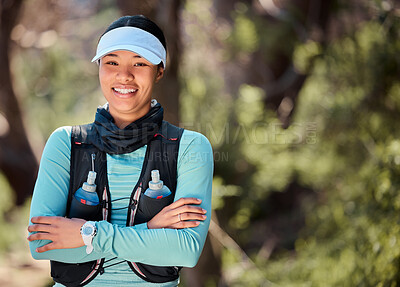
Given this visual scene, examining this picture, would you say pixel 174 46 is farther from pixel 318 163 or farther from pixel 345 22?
pixel 345 22

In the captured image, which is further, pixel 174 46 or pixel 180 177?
pixel 174 46

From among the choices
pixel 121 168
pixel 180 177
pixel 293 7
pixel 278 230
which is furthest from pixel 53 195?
pixel 278 230

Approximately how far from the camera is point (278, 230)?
17.4 feet

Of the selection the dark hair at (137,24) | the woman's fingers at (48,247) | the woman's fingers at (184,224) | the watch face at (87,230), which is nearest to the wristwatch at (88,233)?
the watch face at (87,230)

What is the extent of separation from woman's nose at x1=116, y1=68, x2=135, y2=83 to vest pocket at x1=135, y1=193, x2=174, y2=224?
1.19 feet

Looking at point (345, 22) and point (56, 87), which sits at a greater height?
point (345, 22)

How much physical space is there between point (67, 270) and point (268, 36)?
3497mm

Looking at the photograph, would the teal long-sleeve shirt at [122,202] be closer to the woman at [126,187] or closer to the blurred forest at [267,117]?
the woman at [126,187]

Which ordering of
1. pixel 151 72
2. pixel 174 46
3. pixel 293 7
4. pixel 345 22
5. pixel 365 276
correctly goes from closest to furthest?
pixel 151 72, pixel 365 276, pixel 174 46, pixel 293 7, pixel 345 22

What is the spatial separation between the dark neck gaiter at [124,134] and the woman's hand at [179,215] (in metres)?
0.22

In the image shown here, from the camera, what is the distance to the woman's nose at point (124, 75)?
4.83 ft

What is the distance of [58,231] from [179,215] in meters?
0.36

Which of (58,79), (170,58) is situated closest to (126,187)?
(170,58)

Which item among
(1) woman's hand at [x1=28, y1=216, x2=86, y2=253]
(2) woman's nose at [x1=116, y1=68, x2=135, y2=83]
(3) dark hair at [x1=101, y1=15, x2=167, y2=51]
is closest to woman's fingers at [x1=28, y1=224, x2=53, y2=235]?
(1) woman's hand at [x1=28, y1=216, x2=86, y2=253]
